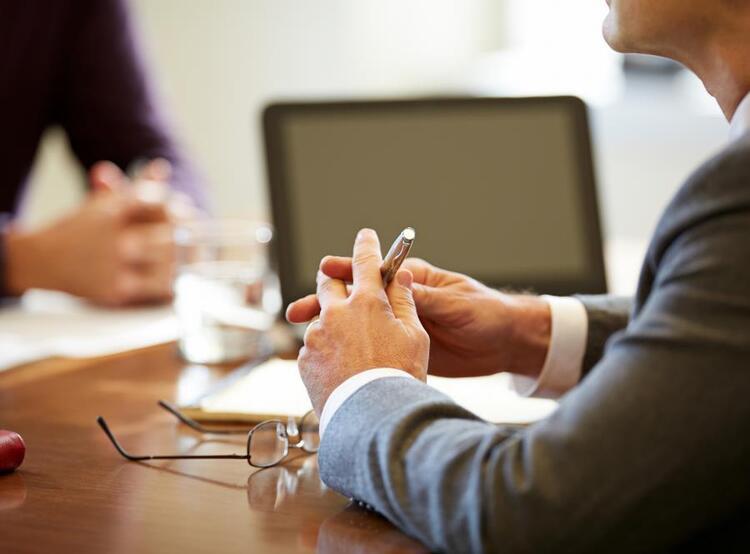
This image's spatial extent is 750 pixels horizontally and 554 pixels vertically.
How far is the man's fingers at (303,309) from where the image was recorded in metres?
0.89

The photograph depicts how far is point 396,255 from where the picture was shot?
2.76ft

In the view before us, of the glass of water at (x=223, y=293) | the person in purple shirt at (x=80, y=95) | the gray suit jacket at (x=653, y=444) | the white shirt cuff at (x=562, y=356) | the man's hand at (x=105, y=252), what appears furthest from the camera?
the person in purple shirt at (x=80, y=95)

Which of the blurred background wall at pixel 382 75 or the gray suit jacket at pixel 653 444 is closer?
the gray suit jacket at pixel 653 444

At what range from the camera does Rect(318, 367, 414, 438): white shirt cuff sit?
74 centimetres

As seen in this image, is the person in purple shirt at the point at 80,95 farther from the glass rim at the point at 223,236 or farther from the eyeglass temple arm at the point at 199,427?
the eyeglass temple arm at the point at 199,427

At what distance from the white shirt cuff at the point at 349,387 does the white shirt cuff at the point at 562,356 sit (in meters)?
0.36

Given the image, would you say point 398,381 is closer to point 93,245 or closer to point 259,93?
point 93,245

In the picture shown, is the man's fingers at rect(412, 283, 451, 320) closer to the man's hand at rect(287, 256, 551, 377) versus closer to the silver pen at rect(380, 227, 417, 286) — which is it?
the man's hand at rect(287, 256, 551, 377)

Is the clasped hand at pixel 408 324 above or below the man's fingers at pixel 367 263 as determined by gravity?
below

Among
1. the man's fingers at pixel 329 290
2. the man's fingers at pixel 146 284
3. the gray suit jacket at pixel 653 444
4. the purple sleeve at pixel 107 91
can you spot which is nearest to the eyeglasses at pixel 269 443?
the man's fingers at pixel 329 290

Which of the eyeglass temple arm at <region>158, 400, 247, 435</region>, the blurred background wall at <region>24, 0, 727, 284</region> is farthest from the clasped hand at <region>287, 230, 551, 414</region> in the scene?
the blurred background wall at <region>24, 0, 727, 284</region>

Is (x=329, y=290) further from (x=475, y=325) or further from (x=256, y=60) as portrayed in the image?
(x=256, y=60)

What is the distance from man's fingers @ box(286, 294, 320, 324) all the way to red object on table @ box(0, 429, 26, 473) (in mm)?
236

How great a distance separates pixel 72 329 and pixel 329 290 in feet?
2.46
